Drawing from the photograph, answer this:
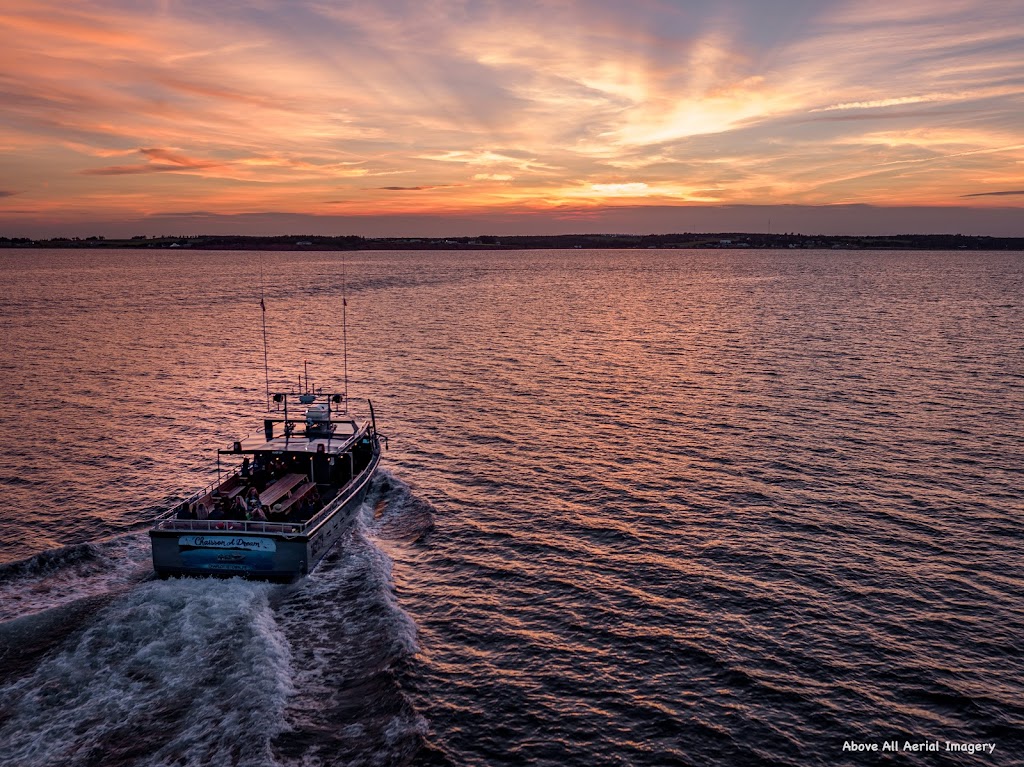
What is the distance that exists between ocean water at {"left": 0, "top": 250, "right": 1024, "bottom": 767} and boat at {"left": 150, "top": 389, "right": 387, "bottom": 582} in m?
0.98

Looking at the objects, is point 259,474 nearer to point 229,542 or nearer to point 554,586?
point 229,542

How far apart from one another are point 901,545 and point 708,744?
15332 mm

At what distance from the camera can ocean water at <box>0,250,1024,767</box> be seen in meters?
17.0

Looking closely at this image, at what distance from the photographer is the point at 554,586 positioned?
24.4 metres

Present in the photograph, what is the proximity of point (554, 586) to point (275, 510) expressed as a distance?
11139 mm

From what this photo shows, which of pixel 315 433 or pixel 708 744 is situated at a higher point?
pixel 315 433

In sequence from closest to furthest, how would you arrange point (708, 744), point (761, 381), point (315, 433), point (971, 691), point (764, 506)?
1. point (708, 744)
2. point (971, 691)
3. point (764, 506)
4. point (315, 433)
5. point (761, 381)

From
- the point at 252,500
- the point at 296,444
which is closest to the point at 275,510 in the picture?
the point at 252,500

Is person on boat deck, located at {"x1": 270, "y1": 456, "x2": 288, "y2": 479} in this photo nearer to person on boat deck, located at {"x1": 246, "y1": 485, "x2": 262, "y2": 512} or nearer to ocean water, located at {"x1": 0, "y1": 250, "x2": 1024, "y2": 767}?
person on boat deck, located at {"x1": 246, "y1": 485, "x2": 262, "y2": 512}

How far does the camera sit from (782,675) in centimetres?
1922

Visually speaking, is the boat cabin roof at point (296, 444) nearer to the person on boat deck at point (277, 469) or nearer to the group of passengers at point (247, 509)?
the person on boat deck at point (277, 469)

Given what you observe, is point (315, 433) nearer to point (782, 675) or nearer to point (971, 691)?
point (782, 675)

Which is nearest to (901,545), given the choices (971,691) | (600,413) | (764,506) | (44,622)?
(764,506)

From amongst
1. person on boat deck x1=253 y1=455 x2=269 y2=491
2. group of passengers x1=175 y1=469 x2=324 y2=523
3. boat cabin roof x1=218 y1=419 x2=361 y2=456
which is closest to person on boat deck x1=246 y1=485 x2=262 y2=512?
group of passengers x1=175 y1=469 x2=324 y2=523
